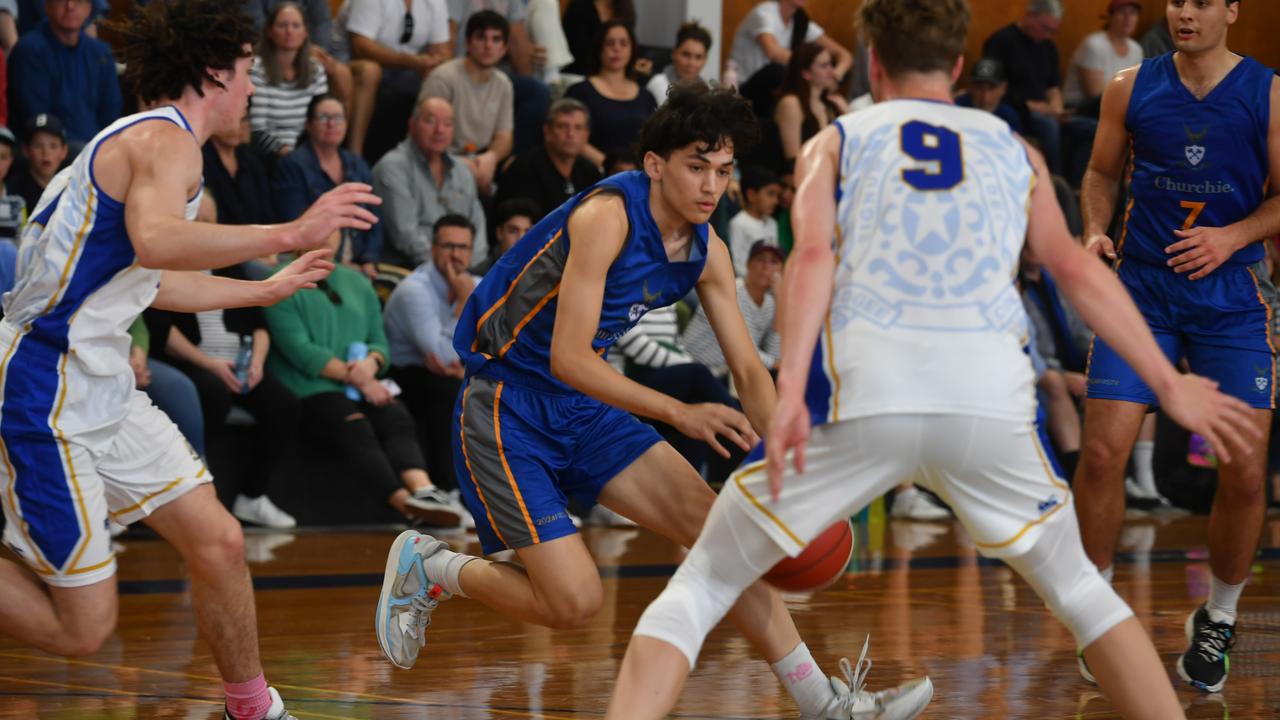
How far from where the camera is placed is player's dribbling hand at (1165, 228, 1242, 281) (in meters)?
4.23

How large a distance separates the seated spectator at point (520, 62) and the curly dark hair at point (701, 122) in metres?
6.34

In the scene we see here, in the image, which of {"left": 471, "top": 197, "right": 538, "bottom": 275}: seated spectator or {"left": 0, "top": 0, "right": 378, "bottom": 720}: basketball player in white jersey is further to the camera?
{"left": 471, "top": 197, "right": 538, "bottom": 275}: seated spectator

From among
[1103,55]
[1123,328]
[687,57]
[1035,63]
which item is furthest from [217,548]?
[1103,55]

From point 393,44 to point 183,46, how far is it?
6498mm

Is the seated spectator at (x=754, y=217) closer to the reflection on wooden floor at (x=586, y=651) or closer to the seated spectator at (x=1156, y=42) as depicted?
the reflection on wooden floor at (x=586, y=651)

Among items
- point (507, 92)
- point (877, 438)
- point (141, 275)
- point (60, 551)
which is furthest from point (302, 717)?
point (507, 92)

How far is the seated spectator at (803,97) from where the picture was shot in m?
10.5

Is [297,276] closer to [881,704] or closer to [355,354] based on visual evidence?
[881,704]

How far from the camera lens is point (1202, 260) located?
423cm

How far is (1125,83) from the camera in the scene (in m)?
4.50

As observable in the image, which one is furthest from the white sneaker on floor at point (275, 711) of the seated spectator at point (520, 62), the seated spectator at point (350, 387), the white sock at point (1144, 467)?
the white sock at point (1144, 467)

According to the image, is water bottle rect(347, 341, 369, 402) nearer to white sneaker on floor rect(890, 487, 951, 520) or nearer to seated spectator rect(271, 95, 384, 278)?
seated spectator rect(271, 95, 384, 278)

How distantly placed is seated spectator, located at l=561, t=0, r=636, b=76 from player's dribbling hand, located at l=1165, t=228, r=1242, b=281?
22.6ft

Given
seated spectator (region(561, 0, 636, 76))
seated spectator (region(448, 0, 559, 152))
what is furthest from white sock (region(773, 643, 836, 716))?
seated spectator (region(561, 0, 636, 76))
